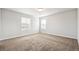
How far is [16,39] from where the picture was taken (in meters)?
1.65

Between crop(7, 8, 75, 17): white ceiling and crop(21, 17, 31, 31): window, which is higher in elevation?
crop(7, 8, 75, 17): white ceiling

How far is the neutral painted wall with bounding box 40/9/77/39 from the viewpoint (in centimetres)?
158

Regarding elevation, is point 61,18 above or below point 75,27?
above

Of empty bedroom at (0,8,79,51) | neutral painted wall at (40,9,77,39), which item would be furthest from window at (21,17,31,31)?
neutral painted wall at (40,9,77,39)

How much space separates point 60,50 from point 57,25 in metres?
0.65

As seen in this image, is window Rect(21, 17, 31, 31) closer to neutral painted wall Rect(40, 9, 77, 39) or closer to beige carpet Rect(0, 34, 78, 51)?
beige carpet Rect(0, 34, 78, 51)

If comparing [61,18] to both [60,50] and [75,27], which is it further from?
[60,50]

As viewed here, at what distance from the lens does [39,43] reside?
1640 mm

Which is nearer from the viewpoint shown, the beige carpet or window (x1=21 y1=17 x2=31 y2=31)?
the beige carpet

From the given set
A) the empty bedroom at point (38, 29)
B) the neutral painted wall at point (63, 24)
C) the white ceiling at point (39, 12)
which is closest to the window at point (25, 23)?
the empty bedroom at point (38, 29)

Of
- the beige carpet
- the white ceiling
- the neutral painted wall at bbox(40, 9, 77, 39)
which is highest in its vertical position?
the white ceiling

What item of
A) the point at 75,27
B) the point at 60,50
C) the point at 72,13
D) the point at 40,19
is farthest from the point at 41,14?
the point at 60,50

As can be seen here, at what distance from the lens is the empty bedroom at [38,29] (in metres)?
1.58
